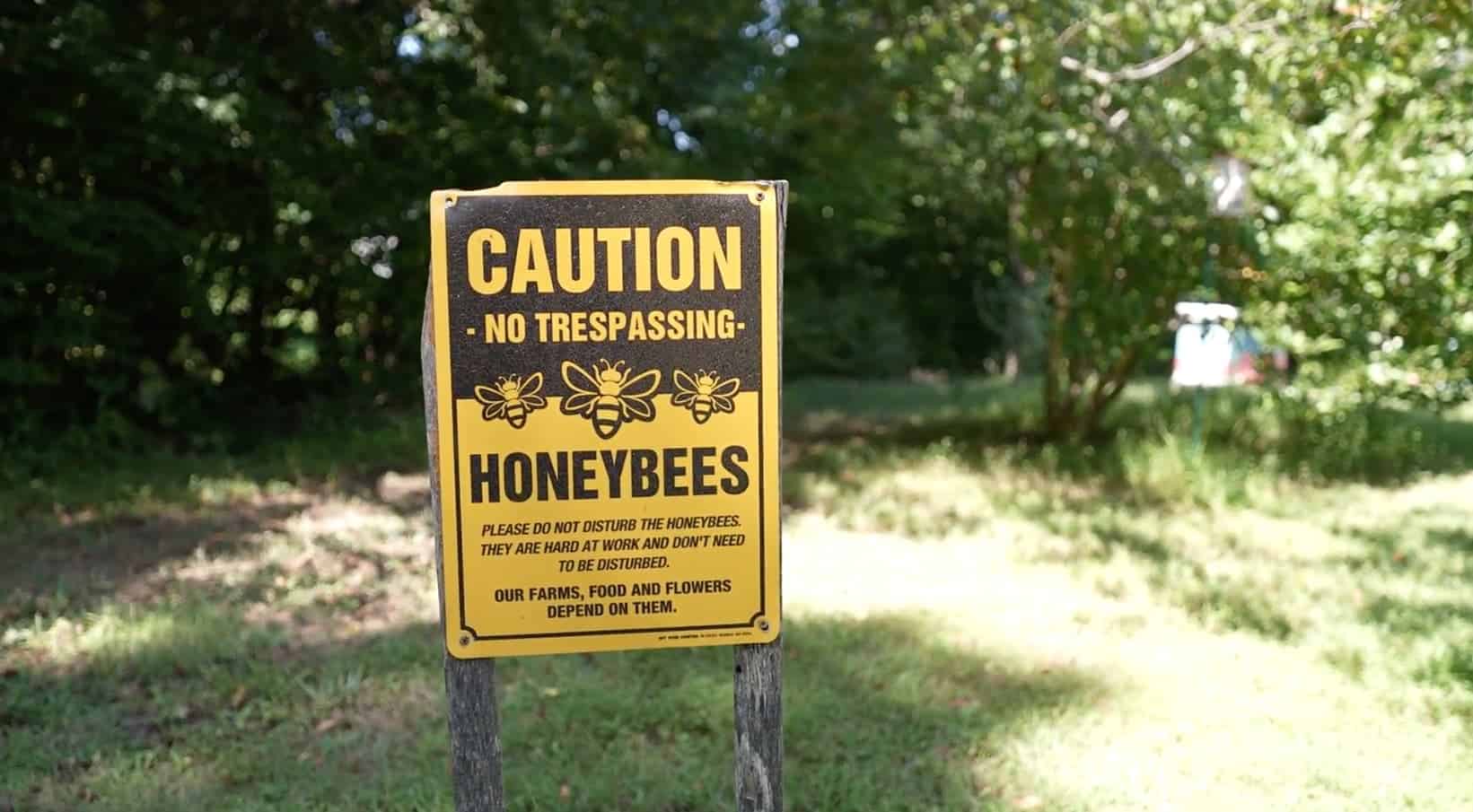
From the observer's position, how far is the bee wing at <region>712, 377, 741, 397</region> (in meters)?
2.54

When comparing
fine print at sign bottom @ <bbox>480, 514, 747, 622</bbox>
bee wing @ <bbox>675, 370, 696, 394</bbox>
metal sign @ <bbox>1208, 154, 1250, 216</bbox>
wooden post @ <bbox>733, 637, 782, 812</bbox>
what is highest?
metal sign @ <bbox>1208, 154, 1250, 216</bbox>

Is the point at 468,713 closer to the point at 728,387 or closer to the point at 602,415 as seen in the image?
the point at 602,415

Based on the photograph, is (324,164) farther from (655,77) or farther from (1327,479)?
(1327,479)

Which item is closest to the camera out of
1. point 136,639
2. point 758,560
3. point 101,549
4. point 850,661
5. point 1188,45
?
point 758,560

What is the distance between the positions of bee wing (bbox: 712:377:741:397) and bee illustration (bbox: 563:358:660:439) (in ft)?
0.42

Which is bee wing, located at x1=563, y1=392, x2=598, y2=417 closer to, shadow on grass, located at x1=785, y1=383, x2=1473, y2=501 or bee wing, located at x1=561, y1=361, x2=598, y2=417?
bee wing, located at x1=561, y1=361, x2=598, y2=417

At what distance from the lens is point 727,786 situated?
12.3ft

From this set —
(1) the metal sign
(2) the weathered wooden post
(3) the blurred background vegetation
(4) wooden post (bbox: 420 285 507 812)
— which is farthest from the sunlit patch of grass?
(1) the metal sign

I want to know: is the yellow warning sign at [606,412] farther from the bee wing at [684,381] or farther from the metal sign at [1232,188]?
the metal sign at [1232,188]

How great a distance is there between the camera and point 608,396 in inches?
99.0

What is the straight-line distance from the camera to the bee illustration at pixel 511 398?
8.14ft

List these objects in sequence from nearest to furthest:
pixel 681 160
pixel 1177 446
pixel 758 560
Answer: pixel 758 560 < pixel 1177 446 < pixel 681 160

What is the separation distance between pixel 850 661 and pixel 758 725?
213cm

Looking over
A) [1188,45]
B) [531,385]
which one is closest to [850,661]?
[531,385]
